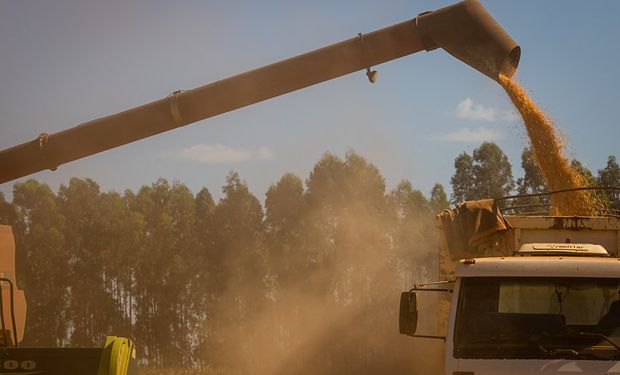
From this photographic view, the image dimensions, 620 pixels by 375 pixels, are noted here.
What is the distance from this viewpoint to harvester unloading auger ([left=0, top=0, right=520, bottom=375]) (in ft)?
40.4

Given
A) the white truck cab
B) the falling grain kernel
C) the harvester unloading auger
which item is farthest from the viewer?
the harvester unloading auger

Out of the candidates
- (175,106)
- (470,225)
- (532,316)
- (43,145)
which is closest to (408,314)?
(532,316)

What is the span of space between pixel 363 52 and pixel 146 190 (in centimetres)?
3868

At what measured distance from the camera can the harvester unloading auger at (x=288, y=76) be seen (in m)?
12.3

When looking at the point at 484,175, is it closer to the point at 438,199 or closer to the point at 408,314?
the point at 438,199

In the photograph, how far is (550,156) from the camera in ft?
40.7

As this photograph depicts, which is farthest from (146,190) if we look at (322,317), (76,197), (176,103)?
(176,103)

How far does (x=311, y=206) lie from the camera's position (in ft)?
139

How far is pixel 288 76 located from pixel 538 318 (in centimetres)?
645

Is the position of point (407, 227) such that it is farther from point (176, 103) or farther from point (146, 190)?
point (176, 103)

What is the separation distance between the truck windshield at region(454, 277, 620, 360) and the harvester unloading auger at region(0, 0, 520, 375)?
17.7ft

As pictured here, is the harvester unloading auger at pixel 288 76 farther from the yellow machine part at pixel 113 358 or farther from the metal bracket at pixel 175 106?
the yellow machine part at pixel 113 358

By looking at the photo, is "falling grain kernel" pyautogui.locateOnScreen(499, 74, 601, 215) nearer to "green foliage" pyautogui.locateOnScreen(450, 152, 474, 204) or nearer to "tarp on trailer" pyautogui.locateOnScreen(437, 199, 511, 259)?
"tarp on trailer" pyautogui.locateOnScreen(437, 199, 511, 259)

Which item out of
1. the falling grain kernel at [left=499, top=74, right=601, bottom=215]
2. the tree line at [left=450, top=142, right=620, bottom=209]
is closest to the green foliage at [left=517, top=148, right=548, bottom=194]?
the tree line at [left=450, top=142, right=620, bottom=209]
